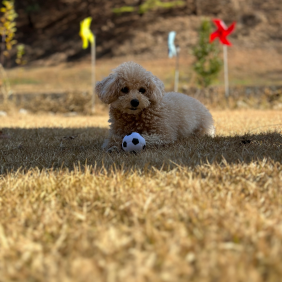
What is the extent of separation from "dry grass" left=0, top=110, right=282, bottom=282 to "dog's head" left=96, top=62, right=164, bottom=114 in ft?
3.13

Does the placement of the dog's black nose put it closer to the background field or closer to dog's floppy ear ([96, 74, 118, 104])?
dog's floppy ear ([96, 74, 118, 104])

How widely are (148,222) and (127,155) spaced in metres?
1.66

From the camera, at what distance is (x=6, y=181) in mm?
A: 2361

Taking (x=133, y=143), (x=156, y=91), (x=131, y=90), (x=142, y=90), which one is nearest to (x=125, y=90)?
(x=131, y=90)

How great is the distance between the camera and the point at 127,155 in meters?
3.20

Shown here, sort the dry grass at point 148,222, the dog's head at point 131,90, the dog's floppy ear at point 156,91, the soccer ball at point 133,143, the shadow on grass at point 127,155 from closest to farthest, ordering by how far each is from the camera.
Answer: the dry grass at point 148,222
the shadow on grass at point 127,155
the soccer ball at point 133,143
the dog's head at point 131,90
the dog's floppy ear at point 156,91

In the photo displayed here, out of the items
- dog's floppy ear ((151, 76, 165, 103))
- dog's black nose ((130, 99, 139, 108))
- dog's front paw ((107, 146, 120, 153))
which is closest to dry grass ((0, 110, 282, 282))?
dog's front paw ((107, 146, 120, 153))

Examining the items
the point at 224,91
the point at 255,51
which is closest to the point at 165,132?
the point at 224,91

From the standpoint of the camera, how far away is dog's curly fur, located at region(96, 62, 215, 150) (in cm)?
364

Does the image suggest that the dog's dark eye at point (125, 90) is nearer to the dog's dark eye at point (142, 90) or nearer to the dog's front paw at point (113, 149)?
the dog's dark eye at point (142, 90)

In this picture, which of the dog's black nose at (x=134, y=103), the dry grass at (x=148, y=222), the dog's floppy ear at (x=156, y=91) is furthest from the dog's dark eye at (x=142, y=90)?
the dry grass at (x=148, y=222)

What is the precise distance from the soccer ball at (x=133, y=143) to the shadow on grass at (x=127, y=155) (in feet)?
0.33

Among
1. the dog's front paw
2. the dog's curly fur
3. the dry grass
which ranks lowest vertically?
the dog's front paw

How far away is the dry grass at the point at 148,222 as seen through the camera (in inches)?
49.4
